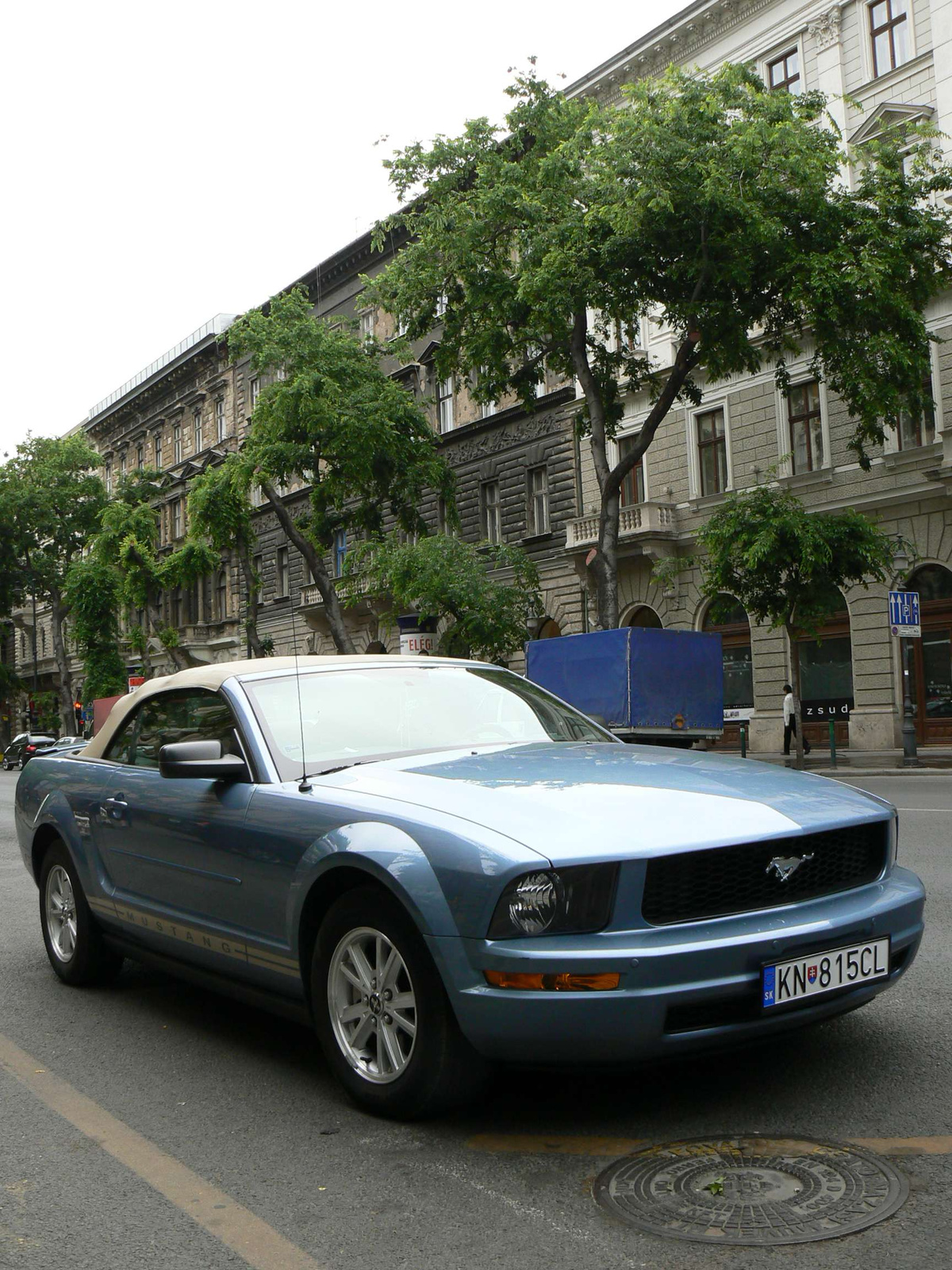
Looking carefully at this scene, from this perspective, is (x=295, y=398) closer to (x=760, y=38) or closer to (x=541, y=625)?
(x=541, y=625)

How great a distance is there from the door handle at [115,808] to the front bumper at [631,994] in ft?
7.78

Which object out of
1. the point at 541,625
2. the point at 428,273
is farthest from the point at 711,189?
the point at 541,625

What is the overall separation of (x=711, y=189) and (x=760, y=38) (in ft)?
37.3

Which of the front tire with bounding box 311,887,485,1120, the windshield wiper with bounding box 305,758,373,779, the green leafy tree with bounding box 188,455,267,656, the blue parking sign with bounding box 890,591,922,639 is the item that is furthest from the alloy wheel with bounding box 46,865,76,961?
the green leafy tree with bounding box 188,455,267,656

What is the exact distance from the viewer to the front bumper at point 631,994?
3.47 m

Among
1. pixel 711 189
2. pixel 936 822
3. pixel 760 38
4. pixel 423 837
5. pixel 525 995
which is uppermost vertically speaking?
pixel 760 38

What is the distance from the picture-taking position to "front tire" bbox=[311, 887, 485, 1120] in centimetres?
372

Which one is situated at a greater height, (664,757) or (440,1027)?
(664,757)

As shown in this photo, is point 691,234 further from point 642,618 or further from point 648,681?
point 642,618

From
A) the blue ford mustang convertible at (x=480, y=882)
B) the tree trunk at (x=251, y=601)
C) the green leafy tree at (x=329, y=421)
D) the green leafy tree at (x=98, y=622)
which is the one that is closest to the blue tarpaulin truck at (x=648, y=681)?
the green leafy tree at (x=329, y=421)

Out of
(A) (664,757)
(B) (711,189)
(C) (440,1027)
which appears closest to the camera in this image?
(C) (440,1027)

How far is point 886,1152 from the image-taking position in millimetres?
3445

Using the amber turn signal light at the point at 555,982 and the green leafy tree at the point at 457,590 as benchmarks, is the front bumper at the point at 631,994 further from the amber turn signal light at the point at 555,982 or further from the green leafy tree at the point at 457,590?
the green leafy tree at the point at 457,590

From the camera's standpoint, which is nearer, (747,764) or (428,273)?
(747,764)
